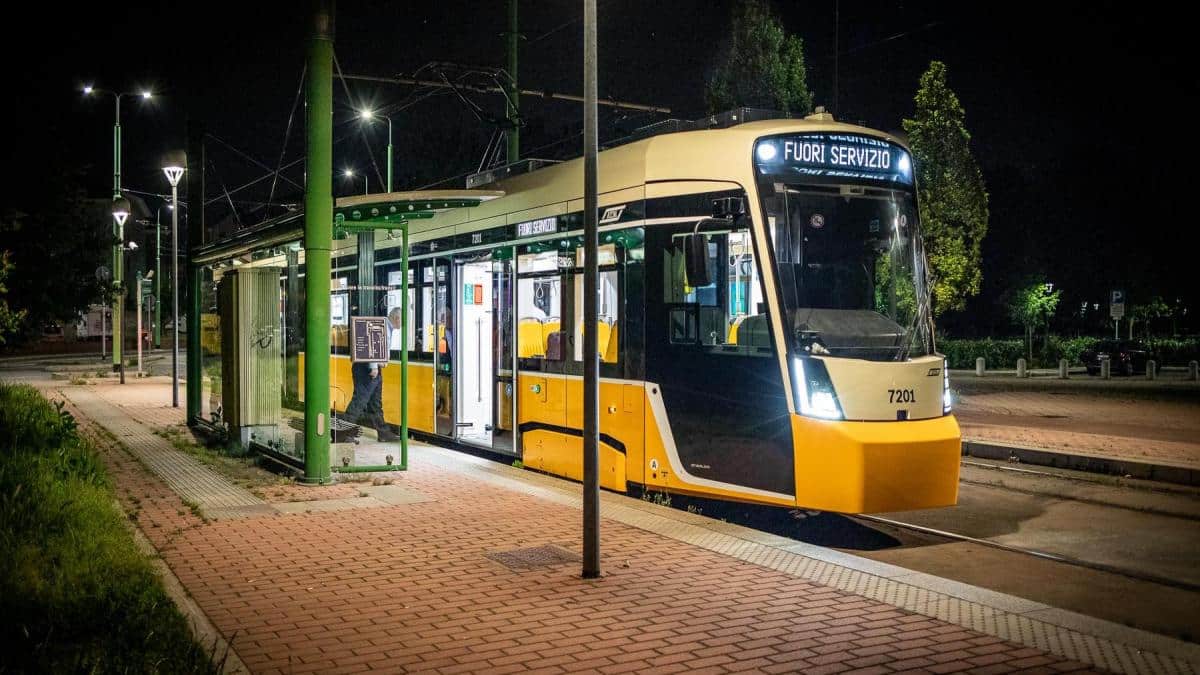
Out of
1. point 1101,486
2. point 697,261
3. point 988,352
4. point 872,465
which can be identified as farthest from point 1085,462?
point 988,352

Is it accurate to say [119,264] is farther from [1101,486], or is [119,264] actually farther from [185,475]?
[1101,486]

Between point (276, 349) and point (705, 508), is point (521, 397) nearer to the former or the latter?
point (705, 508)

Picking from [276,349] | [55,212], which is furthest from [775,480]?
[55,212]

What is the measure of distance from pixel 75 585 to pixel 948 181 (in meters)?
28.3

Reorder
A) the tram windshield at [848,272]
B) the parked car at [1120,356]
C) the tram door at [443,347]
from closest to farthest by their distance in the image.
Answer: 1. the tram windshield at [848,272]
2. the tram door at [443,347]
3. the parked car at [1120,356]

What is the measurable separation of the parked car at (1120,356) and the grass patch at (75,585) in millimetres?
38125

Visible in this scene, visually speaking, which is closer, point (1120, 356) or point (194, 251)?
point (194, 251)

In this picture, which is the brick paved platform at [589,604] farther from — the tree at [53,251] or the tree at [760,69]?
the tree at [760,69]

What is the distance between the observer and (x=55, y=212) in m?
16.9

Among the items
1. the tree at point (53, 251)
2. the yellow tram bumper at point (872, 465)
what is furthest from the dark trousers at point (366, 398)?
the yellow tram bumper at point (872, 465)

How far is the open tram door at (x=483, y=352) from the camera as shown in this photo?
13.6 meters

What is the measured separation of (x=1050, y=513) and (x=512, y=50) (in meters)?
12.9

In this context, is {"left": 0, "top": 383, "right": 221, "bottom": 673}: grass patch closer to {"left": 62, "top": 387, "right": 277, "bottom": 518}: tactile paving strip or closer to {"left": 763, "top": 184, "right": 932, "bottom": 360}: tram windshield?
{"left": 62, "top": 387, "right": 277, "bottom": 518}: tactile paving strip

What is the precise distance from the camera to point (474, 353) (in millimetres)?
14742
